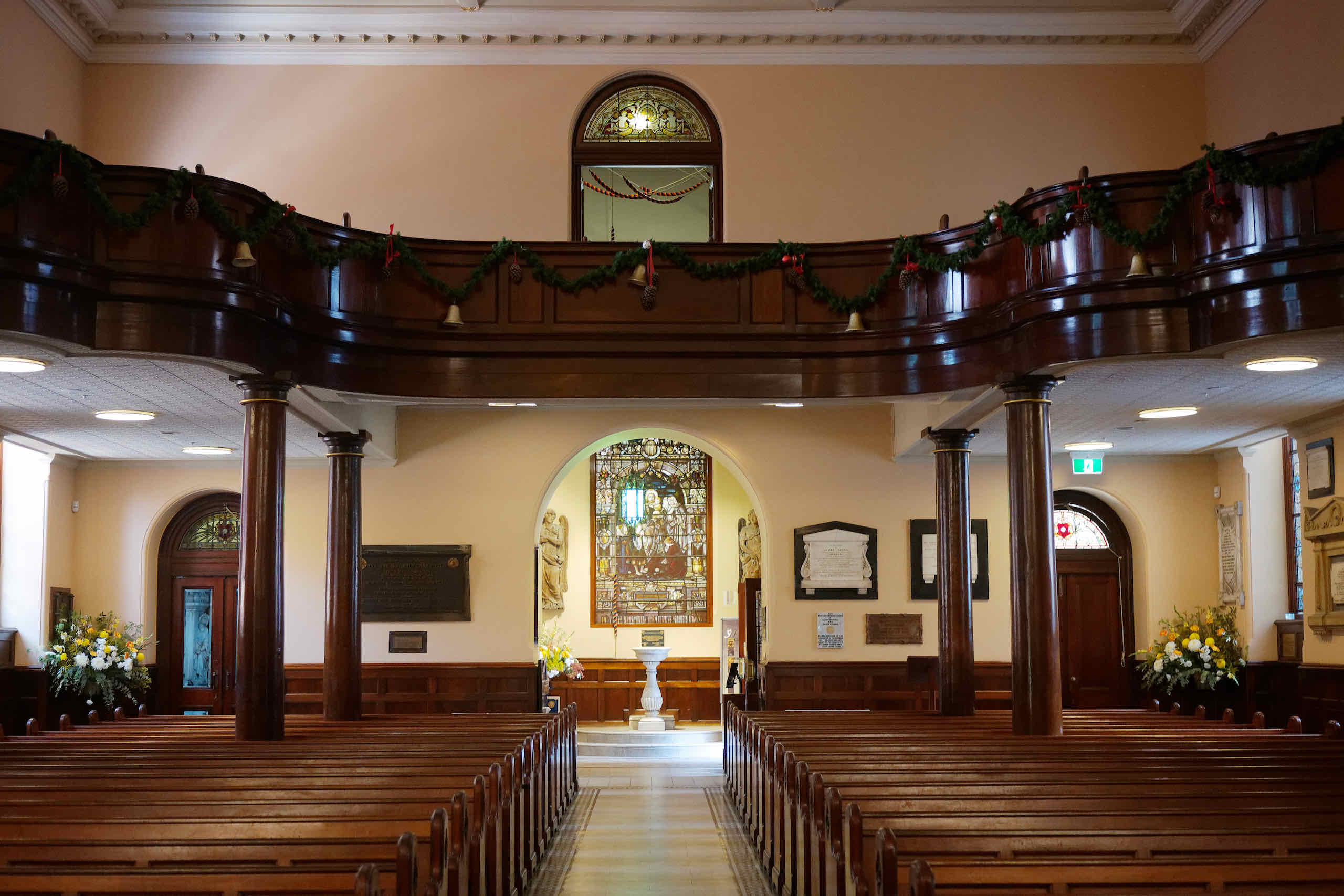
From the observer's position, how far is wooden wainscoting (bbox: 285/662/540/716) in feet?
47.2

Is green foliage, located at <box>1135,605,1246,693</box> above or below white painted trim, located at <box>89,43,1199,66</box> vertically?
below

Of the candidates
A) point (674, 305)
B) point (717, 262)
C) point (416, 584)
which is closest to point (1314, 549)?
point (717, 262)

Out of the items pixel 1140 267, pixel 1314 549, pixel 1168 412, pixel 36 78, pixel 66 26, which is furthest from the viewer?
pixel 66 26

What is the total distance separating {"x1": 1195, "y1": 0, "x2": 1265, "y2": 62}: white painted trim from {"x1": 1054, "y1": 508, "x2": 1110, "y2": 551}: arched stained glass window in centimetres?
523

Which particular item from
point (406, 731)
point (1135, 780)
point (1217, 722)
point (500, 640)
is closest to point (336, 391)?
point (406, 731)

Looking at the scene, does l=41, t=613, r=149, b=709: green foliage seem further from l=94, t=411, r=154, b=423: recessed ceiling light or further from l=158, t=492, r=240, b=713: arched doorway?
l=94, t=411, r=154, b=423: recessed ceiling light

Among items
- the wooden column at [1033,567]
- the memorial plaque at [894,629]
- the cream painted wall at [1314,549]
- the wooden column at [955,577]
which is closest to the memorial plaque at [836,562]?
the memorial plaque at [894,629]

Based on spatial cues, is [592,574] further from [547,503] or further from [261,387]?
[261,387]

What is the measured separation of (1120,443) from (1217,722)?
3.92m

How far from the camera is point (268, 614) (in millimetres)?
9539

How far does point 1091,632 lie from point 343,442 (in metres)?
8.67

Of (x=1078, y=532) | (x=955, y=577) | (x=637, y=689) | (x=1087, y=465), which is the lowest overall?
(x=637, y=689)

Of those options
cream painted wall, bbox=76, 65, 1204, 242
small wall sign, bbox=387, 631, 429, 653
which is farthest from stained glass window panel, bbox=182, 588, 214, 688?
cream painted wall, bbox=76, 65, 1204, 242

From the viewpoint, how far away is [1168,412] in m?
11.4
